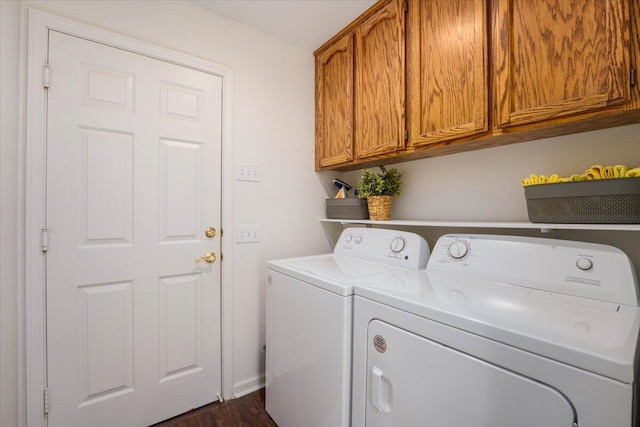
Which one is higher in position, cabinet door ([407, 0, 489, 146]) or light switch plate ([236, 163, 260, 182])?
cabinet door ([407, 0, 489, 146])

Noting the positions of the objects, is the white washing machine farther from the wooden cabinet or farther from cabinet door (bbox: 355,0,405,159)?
cabinet door (bbox: 355,0,405,159)

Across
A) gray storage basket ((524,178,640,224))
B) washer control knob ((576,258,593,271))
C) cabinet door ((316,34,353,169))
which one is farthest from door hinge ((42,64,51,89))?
washer control knob ((576,258,593,271))

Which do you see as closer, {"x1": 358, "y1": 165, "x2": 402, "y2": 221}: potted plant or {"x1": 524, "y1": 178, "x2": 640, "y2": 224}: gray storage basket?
{"x1": 524, "y1": 178, "x2": 640, "y2": 224}: gray storage basket

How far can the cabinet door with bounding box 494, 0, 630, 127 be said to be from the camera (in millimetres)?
887

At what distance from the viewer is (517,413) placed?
664mm

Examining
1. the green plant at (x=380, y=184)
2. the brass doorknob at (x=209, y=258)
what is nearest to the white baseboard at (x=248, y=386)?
the brass doorknob at (x=209, y=258)

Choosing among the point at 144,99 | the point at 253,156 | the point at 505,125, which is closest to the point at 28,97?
the point at 144,99

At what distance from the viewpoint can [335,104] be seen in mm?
1965

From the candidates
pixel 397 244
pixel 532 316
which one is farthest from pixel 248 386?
pixel 532 316

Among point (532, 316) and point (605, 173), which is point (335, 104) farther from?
point (532, 316)

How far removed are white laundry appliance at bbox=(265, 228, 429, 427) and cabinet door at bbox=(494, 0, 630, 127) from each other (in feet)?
2.41

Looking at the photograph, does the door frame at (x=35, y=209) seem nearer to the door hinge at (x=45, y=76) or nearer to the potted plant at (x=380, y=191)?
the door hinge at (x=45, y=76)

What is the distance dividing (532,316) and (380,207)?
1.07 meters

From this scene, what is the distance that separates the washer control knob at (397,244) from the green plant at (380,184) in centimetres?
38
